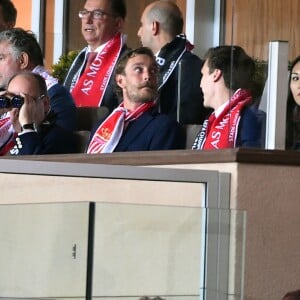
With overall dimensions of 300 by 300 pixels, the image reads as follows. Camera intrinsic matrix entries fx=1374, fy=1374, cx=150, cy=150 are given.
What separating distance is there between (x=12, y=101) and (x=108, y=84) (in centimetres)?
55

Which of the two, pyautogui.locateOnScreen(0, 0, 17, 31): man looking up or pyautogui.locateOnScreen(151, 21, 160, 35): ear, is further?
pyautogui.locateOnScreen(0, 0, 17, 31): man looking up

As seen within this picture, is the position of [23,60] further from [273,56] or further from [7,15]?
[273,56]

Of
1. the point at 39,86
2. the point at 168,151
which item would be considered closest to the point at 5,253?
the point at 168,151

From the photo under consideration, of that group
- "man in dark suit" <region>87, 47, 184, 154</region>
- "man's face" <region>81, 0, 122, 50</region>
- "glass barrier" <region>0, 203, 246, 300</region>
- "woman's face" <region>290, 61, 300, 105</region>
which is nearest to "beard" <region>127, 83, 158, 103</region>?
"man in dark suit" <region>87, 47, 184, 154</region>

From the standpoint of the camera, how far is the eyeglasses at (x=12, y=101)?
733cm

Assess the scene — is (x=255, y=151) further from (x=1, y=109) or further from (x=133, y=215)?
(x=1, y=109)

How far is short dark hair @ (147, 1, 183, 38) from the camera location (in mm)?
7332

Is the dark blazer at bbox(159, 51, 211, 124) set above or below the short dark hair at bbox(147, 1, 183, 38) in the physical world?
below

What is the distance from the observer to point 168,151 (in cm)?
620

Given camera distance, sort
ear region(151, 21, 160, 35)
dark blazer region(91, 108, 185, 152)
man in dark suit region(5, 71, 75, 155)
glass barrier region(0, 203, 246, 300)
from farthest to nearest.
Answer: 1. ear region(151, 21, 160, 35)
2. man in dark suit region(5, 71, 75, 155)
3. dark blazer region(91, 108, 185, 152)
4. glass barrier region(0, 203, 246, 300)

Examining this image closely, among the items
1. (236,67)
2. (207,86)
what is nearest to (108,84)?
(207,86)

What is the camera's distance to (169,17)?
7.38 m

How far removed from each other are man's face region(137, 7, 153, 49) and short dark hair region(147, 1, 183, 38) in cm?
6

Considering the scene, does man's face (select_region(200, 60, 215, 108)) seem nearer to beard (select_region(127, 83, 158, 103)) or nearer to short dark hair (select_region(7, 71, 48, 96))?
beard (select_region(127, 83, 158, 103))
